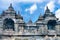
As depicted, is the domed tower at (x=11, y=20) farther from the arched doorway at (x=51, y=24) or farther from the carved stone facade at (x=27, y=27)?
the arched doorway at (x=51, y=24)

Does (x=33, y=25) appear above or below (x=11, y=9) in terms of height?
below

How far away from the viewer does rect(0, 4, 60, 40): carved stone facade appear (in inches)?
2079

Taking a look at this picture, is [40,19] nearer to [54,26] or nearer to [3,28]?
[54,26]

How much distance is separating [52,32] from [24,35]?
6.58m

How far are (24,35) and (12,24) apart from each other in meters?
5.12

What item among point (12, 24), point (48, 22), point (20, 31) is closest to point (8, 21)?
point (12, 24)

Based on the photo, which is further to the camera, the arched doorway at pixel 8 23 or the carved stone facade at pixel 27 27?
the arched doorway at pixel 8 23

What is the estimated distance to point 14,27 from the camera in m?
55.7

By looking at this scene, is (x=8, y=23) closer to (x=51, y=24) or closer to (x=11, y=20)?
(x=11, y=20)

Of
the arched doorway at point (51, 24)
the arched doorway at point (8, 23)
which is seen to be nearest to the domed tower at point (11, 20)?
the arched doorway at point (8, 23)

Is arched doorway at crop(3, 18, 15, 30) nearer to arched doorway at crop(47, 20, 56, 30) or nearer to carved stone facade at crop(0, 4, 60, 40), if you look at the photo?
carved stone facade at crop(0, 4, 60, 40)

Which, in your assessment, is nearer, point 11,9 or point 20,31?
point 20,31

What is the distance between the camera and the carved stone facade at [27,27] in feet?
173

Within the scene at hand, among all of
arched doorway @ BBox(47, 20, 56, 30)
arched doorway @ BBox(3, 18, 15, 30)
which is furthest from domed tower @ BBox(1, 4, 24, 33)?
arched doorway @ BBox(47, 20, 56, 30)
